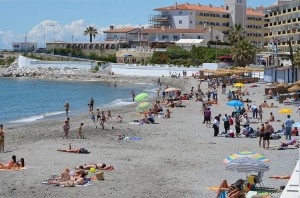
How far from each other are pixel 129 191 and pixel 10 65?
412 ft

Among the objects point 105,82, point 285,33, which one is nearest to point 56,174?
point 285,33

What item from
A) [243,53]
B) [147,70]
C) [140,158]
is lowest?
[140,158]

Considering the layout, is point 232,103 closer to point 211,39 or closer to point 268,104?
point 268,104

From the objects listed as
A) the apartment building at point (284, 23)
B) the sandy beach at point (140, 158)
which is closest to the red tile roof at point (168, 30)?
the apartment building at point (284, 23)

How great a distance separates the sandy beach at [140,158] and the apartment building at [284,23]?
145ft

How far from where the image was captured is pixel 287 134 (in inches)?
1007

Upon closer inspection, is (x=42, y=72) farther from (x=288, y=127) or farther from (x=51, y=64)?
(x=288, y=127)

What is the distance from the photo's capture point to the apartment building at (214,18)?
12294 centimetres

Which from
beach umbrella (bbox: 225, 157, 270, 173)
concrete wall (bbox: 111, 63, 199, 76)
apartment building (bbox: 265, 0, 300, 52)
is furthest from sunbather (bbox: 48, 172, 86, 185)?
concrete wall (bbox: 111, 63, 199, 76)

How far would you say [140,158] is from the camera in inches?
905

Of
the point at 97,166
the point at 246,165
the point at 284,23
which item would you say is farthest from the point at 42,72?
the point at 246,165

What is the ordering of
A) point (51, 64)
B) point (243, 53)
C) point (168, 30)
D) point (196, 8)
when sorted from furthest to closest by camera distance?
1. point (51, 64)
2. point (196, 8)
3. point (168, 30)
4. point (243, 53)

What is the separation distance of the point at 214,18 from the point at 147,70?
32366mm

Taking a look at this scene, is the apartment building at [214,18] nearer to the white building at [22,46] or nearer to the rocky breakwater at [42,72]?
the rocky breakwater at [42,72]
